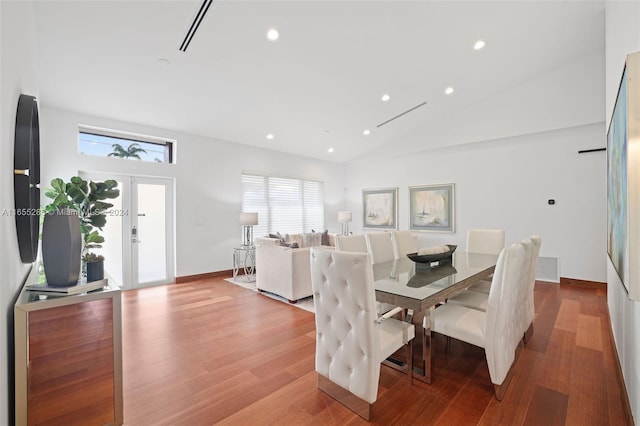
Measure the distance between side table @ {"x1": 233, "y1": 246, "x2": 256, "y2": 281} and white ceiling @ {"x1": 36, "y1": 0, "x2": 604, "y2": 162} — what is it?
235cm

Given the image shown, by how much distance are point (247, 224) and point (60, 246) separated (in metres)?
Answer: 4.09

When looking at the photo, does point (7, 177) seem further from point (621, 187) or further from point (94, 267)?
point (621, 187)

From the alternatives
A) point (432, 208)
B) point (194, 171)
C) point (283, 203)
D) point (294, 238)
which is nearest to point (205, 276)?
point (294, 238)

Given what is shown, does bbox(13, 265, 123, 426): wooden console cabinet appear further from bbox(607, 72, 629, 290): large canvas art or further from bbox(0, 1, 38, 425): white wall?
bbox(607, 72, 629, 290): large canvas art

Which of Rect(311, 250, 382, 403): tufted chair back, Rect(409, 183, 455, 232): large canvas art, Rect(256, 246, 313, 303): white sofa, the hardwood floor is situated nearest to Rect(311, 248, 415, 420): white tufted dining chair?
Rect(311, 250, 382, 403): tufted chair back

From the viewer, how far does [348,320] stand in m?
1.79

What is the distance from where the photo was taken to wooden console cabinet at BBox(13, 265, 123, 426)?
135 cm

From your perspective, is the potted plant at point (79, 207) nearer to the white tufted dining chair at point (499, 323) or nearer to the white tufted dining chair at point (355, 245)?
the white tufted dining chair at point (355, 245)

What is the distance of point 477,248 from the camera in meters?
3.82

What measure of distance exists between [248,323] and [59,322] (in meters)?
2.07

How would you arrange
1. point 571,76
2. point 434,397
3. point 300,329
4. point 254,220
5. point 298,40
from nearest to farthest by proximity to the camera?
point 434,397 → point 300,329 → point 298,40 → point 571,76 → point 254,220

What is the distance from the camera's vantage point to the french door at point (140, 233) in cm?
464

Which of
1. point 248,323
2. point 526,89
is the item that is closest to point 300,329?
point 248,323

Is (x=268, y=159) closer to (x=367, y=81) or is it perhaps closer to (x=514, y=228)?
(x=367, y=81)
